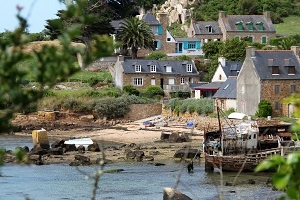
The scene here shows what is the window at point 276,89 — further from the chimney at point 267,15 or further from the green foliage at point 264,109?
the chimney at point 267,15

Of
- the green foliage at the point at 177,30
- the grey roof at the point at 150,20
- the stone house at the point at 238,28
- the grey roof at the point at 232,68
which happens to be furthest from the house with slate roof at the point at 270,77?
the green foliage at the point at 177,30

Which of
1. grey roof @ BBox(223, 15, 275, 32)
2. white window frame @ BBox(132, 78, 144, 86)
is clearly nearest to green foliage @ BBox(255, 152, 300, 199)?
white window frame @ BBox(132, 78, 144, 86)

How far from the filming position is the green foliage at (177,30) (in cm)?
9360

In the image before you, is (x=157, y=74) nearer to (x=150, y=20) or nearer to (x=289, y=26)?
(x=150, y=20)

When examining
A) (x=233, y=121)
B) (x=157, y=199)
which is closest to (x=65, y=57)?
(x=157, y=199)

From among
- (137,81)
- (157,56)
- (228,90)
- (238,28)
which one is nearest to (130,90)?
(137,81)

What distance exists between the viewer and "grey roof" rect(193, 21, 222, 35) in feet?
285

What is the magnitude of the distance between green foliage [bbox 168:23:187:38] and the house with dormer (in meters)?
18.3

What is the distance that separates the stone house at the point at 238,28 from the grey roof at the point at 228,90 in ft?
70.8

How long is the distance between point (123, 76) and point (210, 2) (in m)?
28.1

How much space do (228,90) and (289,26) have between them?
31173 millimetres

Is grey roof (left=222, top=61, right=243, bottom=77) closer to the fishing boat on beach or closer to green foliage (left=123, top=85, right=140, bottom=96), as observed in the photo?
green foliage (left=123, top=85, right=140, bottom=96)

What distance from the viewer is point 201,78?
2982 inches

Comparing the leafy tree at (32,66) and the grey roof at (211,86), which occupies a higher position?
the grey roof at (211,86)
